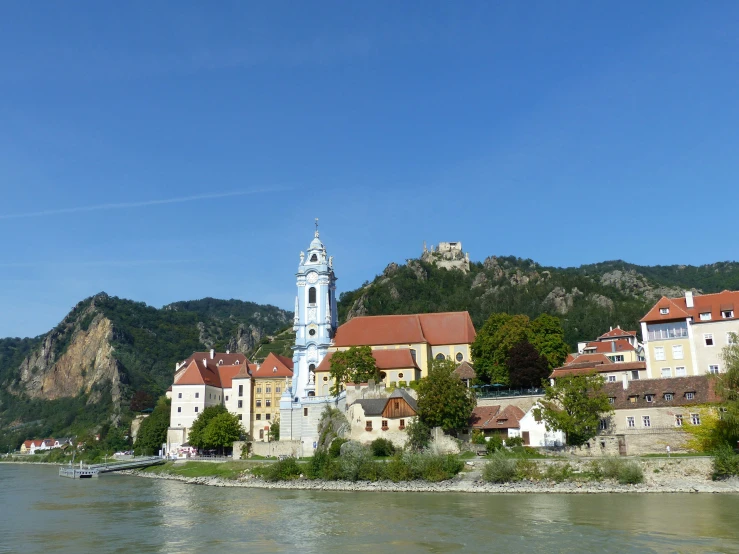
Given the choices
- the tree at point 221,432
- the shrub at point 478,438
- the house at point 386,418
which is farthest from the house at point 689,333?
the tree at point 221,432

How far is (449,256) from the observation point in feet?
498

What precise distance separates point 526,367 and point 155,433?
47.5 meters

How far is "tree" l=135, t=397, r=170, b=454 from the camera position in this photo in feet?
262

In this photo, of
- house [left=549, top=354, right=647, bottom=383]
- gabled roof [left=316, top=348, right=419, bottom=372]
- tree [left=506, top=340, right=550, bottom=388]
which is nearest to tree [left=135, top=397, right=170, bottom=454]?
gabled roof [left=316, top=348, right=419, bottom=372]

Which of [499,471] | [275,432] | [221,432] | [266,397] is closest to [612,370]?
[499,471]

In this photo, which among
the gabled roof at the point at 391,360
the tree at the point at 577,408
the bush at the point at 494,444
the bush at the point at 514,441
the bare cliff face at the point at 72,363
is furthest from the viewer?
the bare cliff face at the point at 72,363

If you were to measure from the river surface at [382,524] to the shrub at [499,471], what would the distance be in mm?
2194

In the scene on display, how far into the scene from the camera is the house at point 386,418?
4938 centimetres

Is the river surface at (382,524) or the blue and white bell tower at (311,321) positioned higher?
the blue and white bell tower at (311,321)

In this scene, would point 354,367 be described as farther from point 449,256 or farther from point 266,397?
point 449,256

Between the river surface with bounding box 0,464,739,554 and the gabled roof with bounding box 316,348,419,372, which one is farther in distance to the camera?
the gabled roof with bounding box 316,348,419,372

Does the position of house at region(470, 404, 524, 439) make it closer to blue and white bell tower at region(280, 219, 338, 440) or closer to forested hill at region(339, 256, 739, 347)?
blue and white bell tower at region(280, 219, 338, 440)

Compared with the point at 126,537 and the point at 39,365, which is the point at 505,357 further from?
the point at 39,365

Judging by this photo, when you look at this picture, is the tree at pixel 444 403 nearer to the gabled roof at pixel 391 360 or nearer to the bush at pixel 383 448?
the bush at pixel 383 448
